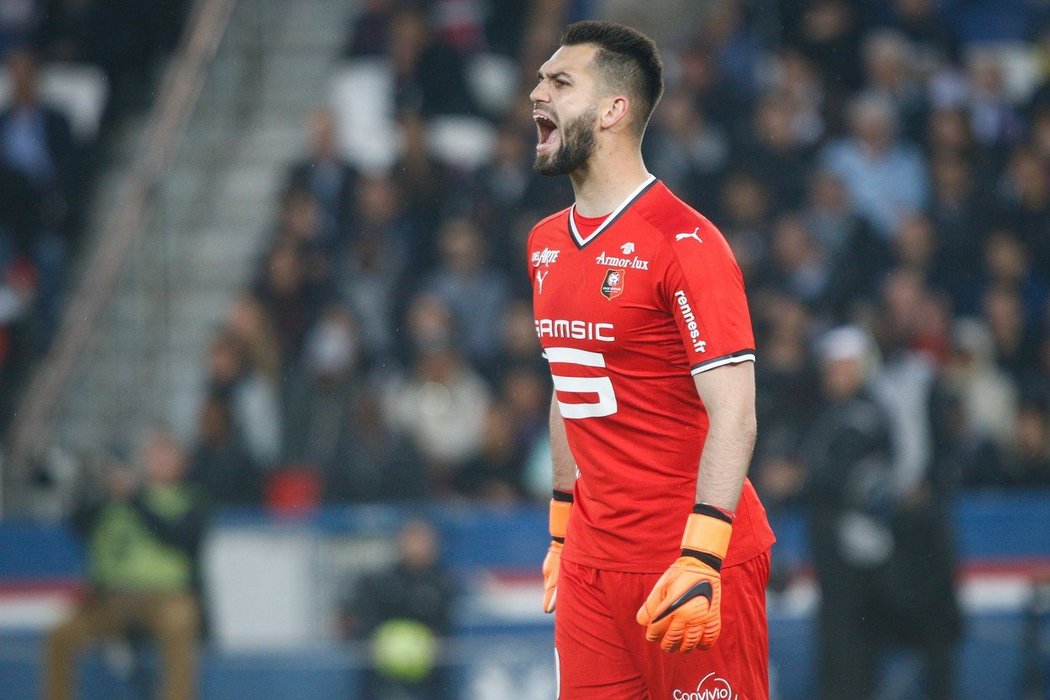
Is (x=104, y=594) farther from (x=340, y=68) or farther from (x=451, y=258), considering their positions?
(x=340, y=68)

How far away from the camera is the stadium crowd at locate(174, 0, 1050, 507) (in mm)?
10406

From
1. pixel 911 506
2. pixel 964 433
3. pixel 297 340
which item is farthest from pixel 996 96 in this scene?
pixel 297 340

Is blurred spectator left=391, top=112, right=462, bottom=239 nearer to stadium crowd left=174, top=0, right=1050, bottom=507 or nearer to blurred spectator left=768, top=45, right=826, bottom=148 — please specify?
stadium crowd left=174, top=0, right=1050, bottom=507

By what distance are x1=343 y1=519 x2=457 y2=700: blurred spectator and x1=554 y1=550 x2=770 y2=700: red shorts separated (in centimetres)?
517

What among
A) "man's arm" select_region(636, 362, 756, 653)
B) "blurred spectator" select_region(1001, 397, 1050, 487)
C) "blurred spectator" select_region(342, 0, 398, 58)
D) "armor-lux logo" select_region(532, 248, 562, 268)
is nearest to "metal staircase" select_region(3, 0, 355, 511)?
"blurred spectator" select_region(342, 0, 398, 58)

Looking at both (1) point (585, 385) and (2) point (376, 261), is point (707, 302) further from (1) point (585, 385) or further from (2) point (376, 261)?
(2) point (376, 261)

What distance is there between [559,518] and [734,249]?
6.44 meters

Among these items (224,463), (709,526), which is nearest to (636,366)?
(709,526)

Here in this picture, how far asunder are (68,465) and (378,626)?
250 cm

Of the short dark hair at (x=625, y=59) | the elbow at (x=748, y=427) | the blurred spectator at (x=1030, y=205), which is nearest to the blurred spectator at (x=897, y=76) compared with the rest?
the blurred spectator at (x=1030, y=205)

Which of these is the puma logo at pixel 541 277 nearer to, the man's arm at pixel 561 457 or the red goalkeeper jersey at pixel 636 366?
the red goalkeeper jersey at pixel 636 366

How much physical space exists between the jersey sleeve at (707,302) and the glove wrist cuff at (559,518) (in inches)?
34.2

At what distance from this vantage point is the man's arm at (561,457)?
4.86m

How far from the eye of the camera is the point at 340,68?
12.7m
